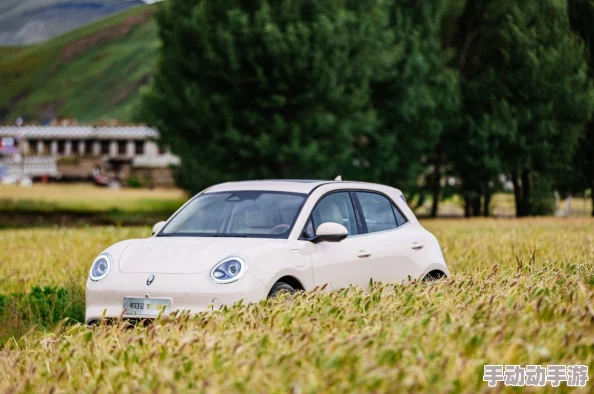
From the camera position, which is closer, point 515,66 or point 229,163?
point 229,163

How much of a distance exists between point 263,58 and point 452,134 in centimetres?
1254

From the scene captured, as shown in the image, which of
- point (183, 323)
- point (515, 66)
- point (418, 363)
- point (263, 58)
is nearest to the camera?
point (418, 363)

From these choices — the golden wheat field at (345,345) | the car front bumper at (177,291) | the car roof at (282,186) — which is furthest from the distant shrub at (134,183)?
the golden wheat field at (345,345)

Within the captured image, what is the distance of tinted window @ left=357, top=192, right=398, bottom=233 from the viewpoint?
11.3 m

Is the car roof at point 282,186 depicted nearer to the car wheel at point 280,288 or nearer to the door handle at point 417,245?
the door handle at point 417,245

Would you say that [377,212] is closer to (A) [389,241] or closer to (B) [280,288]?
(A) [389,241]

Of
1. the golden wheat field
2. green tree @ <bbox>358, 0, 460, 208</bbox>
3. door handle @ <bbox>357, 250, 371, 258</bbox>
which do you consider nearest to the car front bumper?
the golden wheat field

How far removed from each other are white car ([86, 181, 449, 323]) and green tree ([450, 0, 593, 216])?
30.6 m

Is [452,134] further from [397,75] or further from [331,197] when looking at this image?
[331,197]

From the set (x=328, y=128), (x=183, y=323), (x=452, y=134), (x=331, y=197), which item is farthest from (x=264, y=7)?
(x=183, y=323)

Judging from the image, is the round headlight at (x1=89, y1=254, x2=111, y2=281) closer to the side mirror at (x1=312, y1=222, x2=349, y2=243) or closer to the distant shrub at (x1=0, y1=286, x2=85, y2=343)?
the side mirror at (x1=312, y1=222, x2=349, y2=243)

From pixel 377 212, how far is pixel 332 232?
1.47 meters

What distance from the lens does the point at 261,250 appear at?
970 cm

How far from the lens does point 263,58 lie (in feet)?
110
